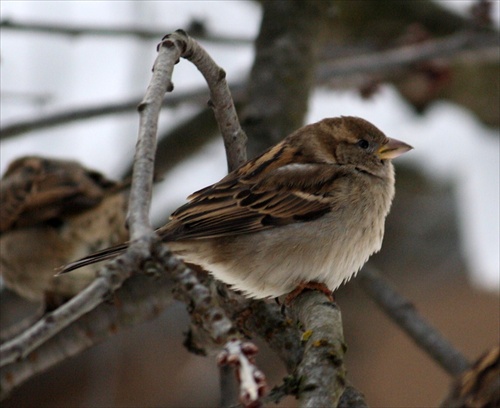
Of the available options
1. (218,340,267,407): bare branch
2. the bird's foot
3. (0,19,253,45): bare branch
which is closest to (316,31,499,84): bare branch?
(0,19,253,45): bare branch

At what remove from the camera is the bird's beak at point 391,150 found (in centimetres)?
385

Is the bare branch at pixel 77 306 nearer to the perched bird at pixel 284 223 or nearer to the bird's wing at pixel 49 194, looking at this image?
the perched bird at pixel 284 223

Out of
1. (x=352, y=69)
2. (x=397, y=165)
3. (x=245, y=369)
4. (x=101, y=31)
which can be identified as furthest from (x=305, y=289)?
(x=397, y=165)

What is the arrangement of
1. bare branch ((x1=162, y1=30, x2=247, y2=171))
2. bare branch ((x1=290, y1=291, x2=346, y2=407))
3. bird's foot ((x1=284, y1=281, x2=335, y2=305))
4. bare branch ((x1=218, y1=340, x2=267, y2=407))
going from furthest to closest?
bird's foot ((x1=284, y1=281, x2=335, y2=305)), bare branch ((x1=162, y1=30, x2=247, y2=171)), bare branch ((x1=290, y1=291, x2=346, y2=407)), bare branch ((x1=218, y1=340, x2=267, y2=407))

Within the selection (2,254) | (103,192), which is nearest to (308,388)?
(103,192)

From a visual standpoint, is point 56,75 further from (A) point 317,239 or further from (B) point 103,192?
(A) point 317,239

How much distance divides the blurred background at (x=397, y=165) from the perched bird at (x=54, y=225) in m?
0.32

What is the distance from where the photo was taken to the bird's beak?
3.85 meters

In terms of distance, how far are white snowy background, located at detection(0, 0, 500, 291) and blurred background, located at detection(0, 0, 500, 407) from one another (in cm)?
2

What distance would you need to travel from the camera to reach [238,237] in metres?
3.45

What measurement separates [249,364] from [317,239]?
77.3 inches

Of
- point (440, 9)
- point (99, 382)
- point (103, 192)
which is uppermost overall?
point (440, 9)

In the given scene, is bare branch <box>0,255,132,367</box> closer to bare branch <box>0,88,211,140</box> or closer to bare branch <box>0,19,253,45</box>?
bare branch <box>0,19,253,45</box>

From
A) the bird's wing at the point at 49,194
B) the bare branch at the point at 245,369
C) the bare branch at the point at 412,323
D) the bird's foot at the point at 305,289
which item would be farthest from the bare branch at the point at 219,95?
the bird's wing at the point at 49,194
